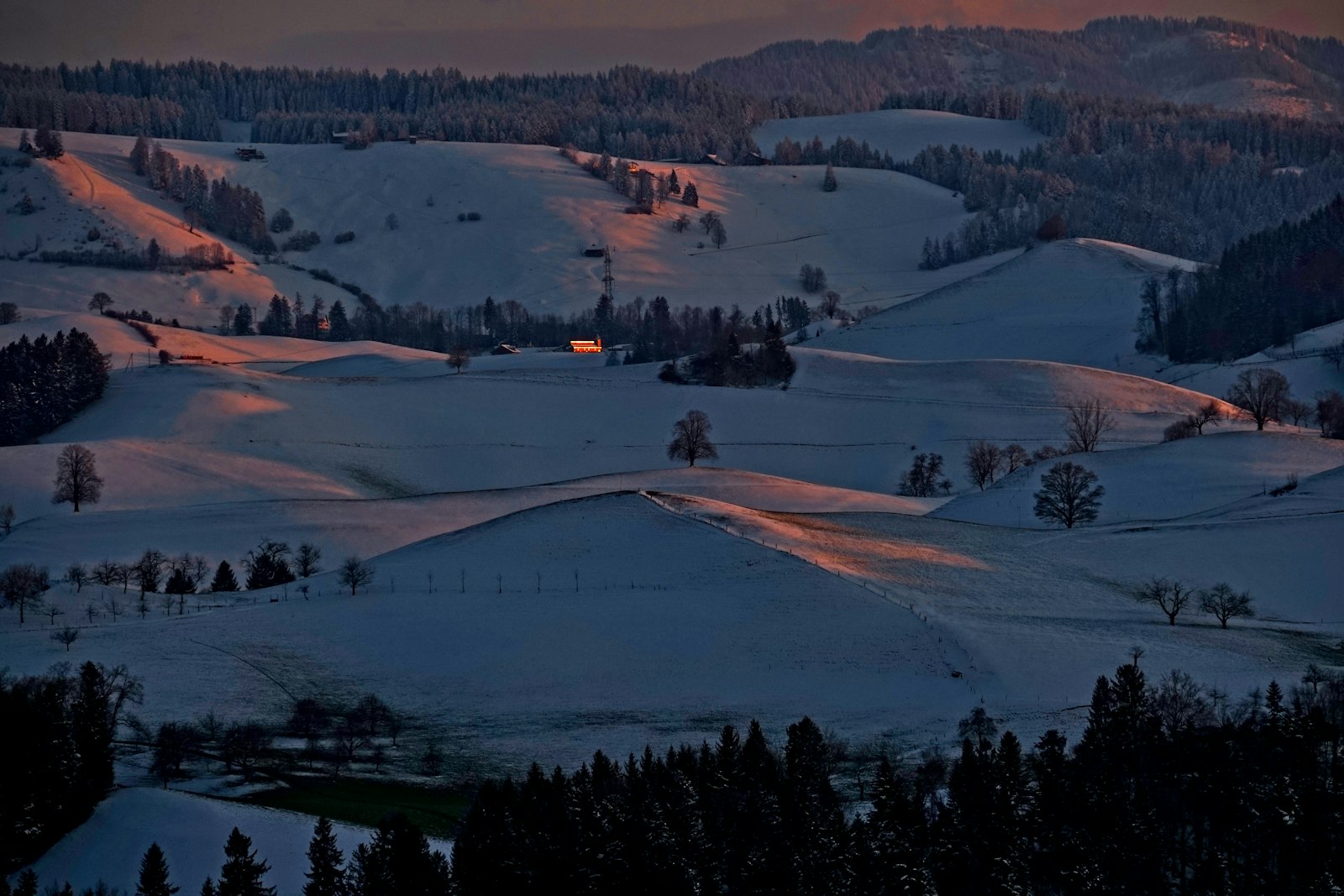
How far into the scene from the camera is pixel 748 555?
84.1 metres

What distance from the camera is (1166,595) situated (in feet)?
269

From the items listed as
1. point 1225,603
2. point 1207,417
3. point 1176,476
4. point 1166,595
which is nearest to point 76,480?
point 1166,595

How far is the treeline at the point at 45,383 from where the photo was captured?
127812mm

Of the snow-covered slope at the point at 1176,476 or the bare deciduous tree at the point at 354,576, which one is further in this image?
the snow-covered slope at the point at 1176,476

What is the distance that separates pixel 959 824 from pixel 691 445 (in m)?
71.9

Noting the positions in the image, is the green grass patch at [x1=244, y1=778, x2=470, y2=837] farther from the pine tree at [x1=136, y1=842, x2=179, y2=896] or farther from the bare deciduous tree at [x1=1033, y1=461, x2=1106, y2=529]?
the bare deciduous tree at [x1=1033, y1=461, x2=1106, y2=529]

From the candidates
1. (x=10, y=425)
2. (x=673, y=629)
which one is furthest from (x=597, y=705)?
(x=10, y=425)

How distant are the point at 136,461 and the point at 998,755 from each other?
73.9m

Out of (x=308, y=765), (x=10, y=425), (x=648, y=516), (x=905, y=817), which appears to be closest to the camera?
(x=905, y=817)

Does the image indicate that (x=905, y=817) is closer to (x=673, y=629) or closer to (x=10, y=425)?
(x=673, y=629)

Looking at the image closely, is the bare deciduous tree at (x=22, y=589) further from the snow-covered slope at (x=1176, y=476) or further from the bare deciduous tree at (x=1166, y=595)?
the bare deciduous tree at (x=1166, y=595)

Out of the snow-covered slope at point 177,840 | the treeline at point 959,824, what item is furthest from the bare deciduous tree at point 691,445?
the snow-covered slope at point 177,840

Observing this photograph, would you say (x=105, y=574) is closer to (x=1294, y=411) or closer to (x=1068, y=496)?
(x=1068, y=496)

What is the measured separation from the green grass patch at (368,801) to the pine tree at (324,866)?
14.0 feet
